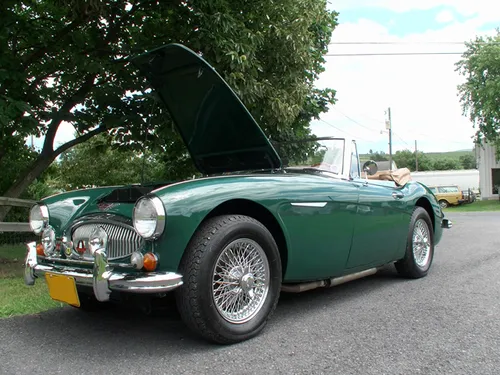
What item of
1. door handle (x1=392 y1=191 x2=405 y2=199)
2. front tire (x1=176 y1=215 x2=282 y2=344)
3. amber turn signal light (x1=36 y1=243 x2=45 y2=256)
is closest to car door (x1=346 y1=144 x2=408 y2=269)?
door handle (x1=392 y1=191 x2=405 y2=199)

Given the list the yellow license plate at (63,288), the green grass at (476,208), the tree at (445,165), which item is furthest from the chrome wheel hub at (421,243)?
the tree at (445,165)

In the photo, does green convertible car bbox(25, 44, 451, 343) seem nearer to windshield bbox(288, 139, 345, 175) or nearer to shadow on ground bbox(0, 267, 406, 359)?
windshield bbox(288, 139, 345, 175)

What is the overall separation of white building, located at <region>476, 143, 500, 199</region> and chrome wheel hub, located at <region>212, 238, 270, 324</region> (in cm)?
3666

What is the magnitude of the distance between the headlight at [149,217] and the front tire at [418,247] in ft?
9.86

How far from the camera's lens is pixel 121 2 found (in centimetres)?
640

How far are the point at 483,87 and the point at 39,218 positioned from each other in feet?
102

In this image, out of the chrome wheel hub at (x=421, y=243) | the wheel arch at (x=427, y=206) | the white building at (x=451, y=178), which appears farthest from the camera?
the white building at (x=451, y=178)

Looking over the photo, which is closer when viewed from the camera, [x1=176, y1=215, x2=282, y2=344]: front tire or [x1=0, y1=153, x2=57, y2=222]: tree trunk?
[x1=176, y1=215, x2=282, y2=344]: front tire

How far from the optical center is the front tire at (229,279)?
8.94 ft

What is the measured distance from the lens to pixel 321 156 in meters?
4.39

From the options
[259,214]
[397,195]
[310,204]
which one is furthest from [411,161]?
[259,214]

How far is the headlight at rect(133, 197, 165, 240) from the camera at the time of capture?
2.65m

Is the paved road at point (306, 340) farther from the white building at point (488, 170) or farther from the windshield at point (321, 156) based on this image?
the white building at point (488, 170)

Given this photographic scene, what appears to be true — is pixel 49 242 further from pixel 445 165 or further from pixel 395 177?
pixel 445 165
